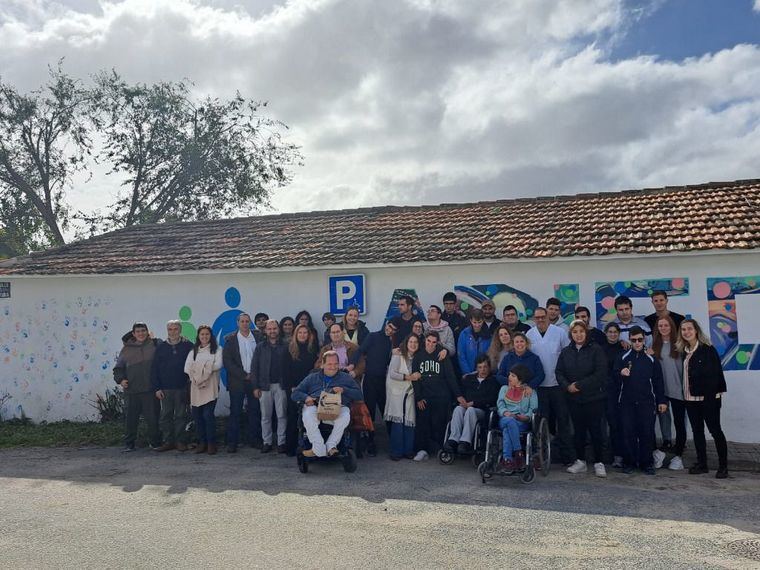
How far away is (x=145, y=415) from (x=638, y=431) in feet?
21.8

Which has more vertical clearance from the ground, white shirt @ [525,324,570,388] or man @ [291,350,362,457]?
white shirt @ [525,324,570,388]

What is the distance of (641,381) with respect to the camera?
7488mm

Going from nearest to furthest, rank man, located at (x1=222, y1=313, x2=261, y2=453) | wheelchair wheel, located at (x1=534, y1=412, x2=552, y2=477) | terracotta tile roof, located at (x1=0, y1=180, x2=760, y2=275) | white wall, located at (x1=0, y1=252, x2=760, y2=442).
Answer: wheelchair wheel, located at (x1=534, y1=412, x2=552, y2=477), man, located at (x1=222, y1=313, x2=261, y2=453), terracotta tile roof, located at (x1=0, y1=180, x2=760, y2=275), white wall, located at (x1=0, y1=252, x2=760, y2=442)

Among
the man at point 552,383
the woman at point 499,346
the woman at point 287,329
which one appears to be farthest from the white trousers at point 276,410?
the man at point 552,383

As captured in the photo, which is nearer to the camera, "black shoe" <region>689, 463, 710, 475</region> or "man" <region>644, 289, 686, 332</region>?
"black shoe" <region>689, 463, 710, 475</region>

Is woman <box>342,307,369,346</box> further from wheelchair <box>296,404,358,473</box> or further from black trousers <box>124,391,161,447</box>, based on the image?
black trousers <box>124,391,161,447</box>

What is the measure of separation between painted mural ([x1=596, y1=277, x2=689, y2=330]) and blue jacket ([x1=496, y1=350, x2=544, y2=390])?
7.00ft

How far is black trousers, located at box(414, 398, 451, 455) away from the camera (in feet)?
27.7

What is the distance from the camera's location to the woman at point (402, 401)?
837cm

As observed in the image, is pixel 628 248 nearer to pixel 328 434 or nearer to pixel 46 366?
pixel 328 434

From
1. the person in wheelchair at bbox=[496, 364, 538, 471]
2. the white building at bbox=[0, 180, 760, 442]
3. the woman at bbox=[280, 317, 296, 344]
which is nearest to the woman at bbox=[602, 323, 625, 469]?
the person in wheelchair at bbox=[496, 364, 538, 471]

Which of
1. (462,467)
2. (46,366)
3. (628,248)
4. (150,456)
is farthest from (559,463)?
(46,366)

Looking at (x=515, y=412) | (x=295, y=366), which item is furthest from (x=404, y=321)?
(x=515, y=412)

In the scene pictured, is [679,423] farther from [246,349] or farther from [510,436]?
[246,349]
